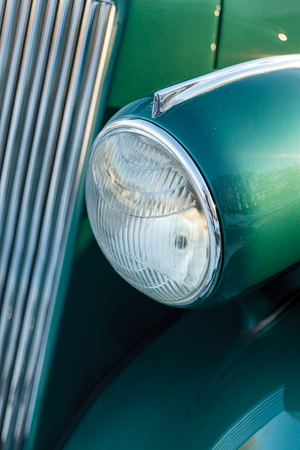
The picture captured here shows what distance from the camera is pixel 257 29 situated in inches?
31.6

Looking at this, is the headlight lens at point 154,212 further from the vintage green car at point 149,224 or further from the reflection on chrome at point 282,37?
the reflection on chrome at point 282,37

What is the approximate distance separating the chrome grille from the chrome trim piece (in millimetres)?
237

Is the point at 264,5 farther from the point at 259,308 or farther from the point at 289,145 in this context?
the point at 259,308

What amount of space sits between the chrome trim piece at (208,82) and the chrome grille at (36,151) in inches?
9.3

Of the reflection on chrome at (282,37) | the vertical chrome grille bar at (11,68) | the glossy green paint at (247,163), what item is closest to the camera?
the glossy green paint at (247,163)

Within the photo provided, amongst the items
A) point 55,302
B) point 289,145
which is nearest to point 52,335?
point 55,302

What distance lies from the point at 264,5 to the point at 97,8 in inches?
12.6

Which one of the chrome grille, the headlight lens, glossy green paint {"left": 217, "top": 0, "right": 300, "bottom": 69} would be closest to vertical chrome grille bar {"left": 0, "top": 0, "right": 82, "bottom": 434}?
the chrome grille

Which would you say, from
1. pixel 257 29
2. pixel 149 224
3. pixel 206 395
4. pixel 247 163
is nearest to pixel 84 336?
pixel 206 395

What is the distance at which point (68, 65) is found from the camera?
2.34ft

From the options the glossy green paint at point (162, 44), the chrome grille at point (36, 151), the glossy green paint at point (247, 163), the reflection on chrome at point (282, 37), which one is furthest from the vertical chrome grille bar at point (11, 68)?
the reflection on chrome at point (282, 37)

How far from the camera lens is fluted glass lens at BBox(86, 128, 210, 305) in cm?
51

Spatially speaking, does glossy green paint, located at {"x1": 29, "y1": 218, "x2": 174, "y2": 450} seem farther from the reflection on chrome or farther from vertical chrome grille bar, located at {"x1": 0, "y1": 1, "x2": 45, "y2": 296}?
the reflection on chrome

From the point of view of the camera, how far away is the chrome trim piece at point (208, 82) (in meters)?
0.52
